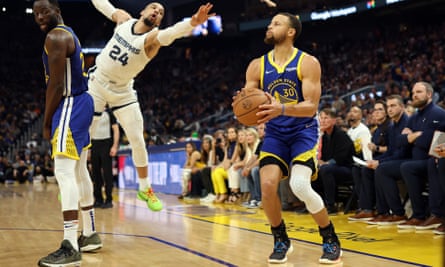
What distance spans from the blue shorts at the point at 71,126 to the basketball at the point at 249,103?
1.22m

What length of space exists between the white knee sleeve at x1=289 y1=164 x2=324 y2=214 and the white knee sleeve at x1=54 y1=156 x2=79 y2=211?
5.52 ft

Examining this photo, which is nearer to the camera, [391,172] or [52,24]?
[52,24]

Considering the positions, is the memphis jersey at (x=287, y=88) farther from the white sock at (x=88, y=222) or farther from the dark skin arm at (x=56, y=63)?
the white sock at (x=88, y=222)

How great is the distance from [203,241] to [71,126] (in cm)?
177

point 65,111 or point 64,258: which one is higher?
point 65,111

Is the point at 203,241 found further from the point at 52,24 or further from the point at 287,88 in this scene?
the point at 52,24

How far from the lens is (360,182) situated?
6754mm

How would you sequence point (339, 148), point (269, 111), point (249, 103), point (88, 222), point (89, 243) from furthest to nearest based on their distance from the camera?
point (339, 148)
point (88, 222)
point (89, 243)
point (249, 103)
point (269, 111)

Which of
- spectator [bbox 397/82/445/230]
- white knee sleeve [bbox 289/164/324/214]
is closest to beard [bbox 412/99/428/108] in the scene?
spectator [bbox 397/82/445/230]

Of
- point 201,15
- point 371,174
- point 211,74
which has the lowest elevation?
point 371,174

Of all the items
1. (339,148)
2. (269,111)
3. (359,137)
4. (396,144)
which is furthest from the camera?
(359,137)

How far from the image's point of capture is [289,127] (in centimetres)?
404

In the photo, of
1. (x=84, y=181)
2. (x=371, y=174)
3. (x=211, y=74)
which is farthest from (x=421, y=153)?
(x=211, y=74)

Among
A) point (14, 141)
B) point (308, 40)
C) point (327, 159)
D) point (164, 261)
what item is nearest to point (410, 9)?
point (308, 40)
